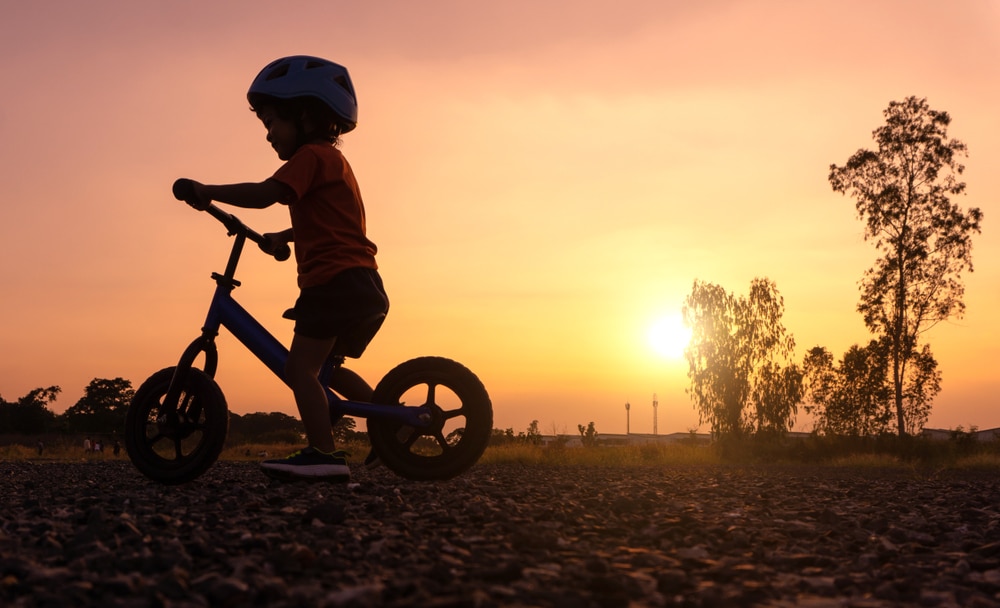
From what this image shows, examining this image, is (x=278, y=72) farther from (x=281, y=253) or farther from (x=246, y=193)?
(x=281, y=253)

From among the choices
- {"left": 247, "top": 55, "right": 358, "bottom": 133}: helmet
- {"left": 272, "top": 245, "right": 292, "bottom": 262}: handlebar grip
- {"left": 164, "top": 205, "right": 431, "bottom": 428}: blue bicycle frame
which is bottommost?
{"left": 164, "top": 205, "right": 431, "bottom": 428}: blue bicycle frame

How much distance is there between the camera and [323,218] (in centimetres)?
536

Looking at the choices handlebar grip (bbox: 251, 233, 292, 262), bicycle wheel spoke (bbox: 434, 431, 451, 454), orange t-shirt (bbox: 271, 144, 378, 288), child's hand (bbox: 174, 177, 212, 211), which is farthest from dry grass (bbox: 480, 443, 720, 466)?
child's hand (bbox: 174, 177, 212, 211)

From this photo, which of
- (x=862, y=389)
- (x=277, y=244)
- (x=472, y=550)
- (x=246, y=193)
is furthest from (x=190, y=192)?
(x=862, y=389)

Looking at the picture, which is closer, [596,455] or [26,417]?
[596,455]

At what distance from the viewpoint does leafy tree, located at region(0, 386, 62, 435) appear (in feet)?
202

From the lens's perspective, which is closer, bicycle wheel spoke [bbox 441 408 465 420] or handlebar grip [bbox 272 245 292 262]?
bicycle wheel spoke [bbox 441 408 465 420]

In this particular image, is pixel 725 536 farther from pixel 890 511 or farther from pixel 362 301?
pixel 362 301

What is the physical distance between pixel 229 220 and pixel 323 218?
2.58 ft

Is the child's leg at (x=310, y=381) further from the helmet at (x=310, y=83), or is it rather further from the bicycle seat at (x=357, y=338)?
the helmet at (x=310, y=83)

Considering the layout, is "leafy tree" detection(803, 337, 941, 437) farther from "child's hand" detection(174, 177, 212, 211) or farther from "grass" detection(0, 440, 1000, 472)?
"child's hand" detection(174, 177, 212, 211)

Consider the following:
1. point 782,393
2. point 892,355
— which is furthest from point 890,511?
point 782,393

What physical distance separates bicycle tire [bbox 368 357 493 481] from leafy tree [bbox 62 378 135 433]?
57.0 m

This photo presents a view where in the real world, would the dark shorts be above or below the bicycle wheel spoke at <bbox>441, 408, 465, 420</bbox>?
above
